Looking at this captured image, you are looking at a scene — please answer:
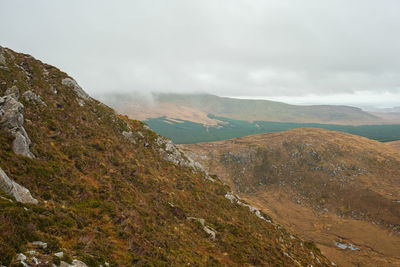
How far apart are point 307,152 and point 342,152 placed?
682 inches

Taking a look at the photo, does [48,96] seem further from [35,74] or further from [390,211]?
[390,211]

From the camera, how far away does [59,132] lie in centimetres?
2316

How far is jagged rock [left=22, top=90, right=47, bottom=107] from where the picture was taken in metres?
24.0

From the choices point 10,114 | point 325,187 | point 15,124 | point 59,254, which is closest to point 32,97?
point 10,114

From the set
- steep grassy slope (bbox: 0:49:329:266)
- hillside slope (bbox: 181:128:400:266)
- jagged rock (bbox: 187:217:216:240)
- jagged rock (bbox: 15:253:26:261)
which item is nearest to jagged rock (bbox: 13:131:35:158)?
steep grassy slope (bbox: 0:49:329:266)

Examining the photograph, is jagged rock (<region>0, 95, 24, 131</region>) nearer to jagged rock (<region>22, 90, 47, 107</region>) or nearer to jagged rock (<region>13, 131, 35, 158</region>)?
jagged rock (<region>13, 131, 35, 158</region>)

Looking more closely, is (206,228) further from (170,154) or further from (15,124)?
(15,124)

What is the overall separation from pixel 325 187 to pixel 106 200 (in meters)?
94.8

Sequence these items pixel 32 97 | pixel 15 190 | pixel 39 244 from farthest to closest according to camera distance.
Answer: pixel 32 97 → pixel 15 190 → pixel 39 244

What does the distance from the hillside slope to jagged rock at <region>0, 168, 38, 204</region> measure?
63.4 metres

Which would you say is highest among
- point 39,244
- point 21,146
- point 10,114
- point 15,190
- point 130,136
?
point 10,114

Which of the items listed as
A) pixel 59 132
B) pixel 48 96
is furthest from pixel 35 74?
pixel 59 132

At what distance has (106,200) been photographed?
18656mm

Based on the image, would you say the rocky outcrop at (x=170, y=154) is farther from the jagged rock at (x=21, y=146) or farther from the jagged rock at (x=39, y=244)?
the jagged rock at (x=39, y=244)
